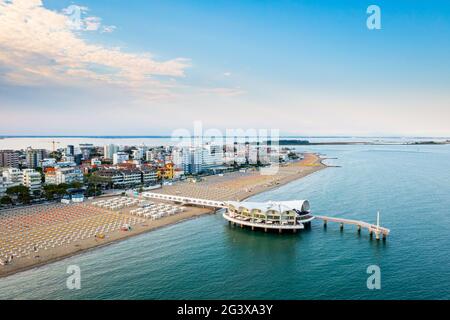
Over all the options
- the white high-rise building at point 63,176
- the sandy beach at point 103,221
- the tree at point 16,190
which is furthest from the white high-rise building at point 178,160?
the tree at point 16,190

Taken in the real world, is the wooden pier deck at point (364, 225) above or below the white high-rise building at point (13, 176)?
below

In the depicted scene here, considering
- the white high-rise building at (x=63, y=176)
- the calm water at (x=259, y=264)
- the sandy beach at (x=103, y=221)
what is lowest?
the calm water at (x=259, y=264)

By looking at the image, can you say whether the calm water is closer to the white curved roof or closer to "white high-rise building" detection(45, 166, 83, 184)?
the white curved roof

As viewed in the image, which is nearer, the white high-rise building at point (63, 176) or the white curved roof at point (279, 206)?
the white curved roof at point (279, 206)

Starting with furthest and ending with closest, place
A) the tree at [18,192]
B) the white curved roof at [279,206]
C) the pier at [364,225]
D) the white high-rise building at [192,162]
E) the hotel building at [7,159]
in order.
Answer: the hotel building at [7,159] → the white high-rise building at [192,162] → the tree at [18,192] → the white curved roof at [279,206] → the pier at [364,225]

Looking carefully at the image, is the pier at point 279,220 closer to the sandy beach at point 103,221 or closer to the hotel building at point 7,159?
the sandy beach at point 103,221

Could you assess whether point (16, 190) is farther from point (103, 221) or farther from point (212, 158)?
point (212, 158)

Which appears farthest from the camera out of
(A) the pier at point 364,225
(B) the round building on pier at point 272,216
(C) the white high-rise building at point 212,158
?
(C) the white high-rise building at point 212,158

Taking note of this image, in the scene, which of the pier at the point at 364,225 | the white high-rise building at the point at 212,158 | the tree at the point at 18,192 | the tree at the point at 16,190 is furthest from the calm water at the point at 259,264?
the white high-rise building at the point at 212,158

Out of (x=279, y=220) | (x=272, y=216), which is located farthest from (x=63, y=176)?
(x=279, y=220)
